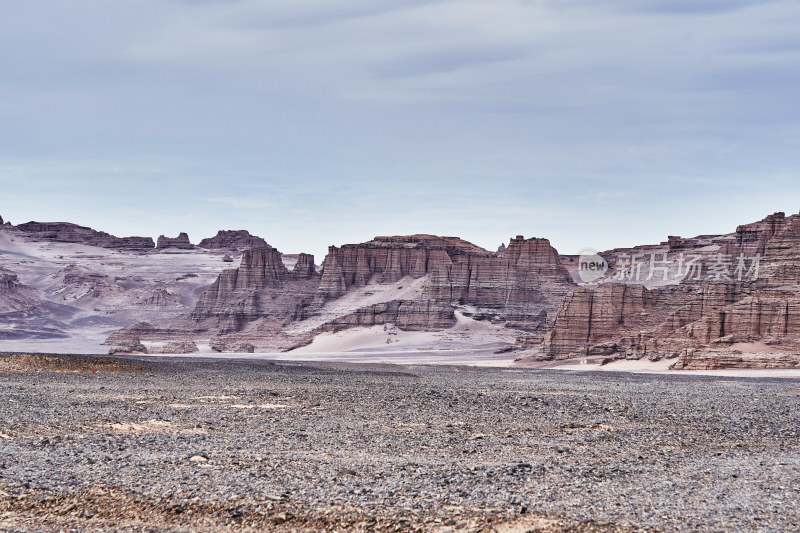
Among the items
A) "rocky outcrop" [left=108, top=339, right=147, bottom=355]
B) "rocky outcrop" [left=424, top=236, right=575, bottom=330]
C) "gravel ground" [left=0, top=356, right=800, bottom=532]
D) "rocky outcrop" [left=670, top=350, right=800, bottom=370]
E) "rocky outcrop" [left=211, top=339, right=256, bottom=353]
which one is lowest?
"rocky outcrop" [left=108, top=339, right=147, bottom=355]

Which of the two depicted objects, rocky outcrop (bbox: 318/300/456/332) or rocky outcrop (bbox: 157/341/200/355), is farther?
rocky outcrop (bbox: 318/300/456/332)

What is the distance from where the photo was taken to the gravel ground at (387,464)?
13.7 meters

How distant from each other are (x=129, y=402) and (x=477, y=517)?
1874 centimetres

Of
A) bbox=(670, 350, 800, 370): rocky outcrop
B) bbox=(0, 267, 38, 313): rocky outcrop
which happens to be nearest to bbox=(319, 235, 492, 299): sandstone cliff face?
bbox=(0, 267, 38, 313): rocky outcrop

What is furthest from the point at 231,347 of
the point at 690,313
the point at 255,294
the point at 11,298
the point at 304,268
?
the point at 11,298

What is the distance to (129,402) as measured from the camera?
3002cm

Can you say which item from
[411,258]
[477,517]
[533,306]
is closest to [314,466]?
[477,517]

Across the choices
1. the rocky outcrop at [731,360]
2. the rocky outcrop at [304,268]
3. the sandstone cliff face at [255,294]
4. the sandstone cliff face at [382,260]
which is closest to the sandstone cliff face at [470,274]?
the sandstone cliff face at [382,260]

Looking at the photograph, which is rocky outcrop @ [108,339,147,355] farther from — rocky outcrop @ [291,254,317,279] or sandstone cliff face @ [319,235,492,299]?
rocky outcrop @ [291,254,317,279]

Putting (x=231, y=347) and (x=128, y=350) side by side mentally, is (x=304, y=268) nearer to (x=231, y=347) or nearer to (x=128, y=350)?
(x=231, y=347)

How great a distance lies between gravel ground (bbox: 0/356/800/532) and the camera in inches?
540

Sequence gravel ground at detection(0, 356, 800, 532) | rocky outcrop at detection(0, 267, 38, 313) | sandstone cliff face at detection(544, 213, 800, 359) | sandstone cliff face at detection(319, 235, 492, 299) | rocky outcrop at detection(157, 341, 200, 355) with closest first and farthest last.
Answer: gravel ground at detection(0, 356, 800, 532) → sandstone cliff face at detection(544, 213, 800, 359) → rocky outcrop at detection(157, 341, 200, 355) → sandstone cliff face at detection(319, 235, 492, 299) → rocky outcrop at detection(0, 267, 38, 313)

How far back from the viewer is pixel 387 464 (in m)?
17.8

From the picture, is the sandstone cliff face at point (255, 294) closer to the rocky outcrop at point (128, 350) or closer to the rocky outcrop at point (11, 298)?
the rocky outcrop at point (128, 350)
